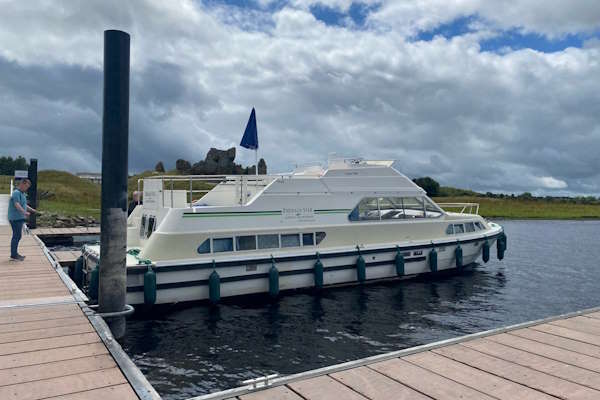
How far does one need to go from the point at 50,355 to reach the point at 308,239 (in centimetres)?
883

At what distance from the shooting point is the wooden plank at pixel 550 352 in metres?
5.63

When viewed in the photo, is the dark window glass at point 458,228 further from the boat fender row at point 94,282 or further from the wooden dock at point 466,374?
the boat fender row at point 94,282

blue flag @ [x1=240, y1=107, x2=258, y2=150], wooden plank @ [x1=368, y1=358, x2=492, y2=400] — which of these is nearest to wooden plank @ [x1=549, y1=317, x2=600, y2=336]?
wooden plank @ [x1=368, y1=358, x2=492, y2=400]

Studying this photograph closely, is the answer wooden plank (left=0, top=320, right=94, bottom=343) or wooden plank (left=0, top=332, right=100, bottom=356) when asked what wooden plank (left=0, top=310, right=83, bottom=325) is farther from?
wooden plank (left=0, top=332, right=100, bottom=356)

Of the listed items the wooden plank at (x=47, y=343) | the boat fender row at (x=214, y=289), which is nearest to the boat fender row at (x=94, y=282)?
the boat fender row at (x=214, y=289)

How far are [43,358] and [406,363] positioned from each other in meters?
4.16

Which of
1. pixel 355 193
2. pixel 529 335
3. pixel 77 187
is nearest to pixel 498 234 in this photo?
pixel 355 193

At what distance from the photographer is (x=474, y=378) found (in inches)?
202

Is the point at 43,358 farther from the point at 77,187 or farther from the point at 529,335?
the point at 77,187

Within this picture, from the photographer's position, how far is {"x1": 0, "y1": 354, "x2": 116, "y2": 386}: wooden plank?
15.8 feet

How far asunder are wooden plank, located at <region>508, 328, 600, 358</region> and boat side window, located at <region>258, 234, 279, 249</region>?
7319mm

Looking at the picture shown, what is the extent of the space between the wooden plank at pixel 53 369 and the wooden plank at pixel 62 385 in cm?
10

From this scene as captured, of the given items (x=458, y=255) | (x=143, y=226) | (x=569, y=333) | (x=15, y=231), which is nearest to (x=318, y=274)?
(x=143, y=226)

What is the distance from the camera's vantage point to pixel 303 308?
12.1 m
